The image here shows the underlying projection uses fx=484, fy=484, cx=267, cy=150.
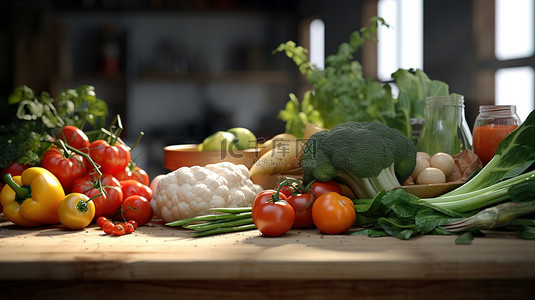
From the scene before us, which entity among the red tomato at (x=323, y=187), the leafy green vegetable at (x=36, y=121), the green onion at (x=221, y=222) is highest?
the leafy green vegetable at (x=36, y=121)

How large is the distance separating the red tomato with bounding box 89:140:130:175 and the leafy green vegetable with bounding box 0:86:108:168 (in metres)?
0.13

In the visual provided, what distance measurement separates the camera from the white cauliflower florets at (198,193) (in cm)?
115

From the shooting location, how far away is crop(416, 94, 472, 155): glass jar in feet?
4.49

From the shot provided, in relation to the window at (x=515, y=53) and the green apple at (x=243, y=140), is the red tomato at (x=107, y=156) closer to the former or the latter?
the green apple at (x=243, y=140)

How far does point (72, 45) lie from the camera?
4406 millimetres

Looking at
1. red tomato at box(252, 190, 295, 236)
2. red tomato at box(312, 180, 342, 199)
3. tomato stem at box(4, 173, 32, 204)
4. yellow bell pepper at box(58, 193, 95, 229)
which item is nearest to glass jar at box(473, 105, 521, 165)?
red tomato at box(312, 180, 342, 199)

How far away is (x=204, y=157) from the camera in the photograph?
1417 mm

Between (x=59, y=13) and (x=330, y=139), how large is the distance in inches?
147

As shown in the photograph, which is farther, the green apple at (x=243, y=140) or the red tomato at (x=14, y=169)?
the green apple at (x=243, y=140)

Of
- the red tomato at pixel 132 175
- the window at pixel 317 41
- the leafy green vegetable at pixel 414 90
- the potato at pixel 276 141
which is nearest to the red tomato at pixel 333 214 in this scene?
the potato at pixel 276 141

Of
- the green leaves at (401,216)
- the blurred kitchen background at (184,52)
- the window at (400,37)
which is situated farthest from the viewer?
the blurred kitchen background at (184,52)

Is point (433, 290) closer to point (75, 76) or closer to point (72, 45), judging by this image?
point (75, 76)

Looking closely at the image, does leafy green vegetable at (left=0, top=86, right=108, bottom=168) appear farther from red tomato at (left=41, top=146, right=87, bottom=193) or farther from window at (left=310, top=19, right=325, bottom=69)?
window at (left=310, top=19, right=325, bottom=69)

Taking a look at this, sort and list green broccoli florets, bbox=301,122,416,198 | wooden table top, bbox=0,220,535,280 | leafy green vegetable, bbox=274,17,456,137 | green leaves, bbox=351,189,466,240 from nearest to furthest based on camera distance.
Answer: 1. wooden table top, bbox=0,220,535,280
2. green leaves, bbox=351,189,466,240
3. green broccoli florets, bbox=301,122,416,198
4. leafy green vegetable, bbox=274,17,456,137
